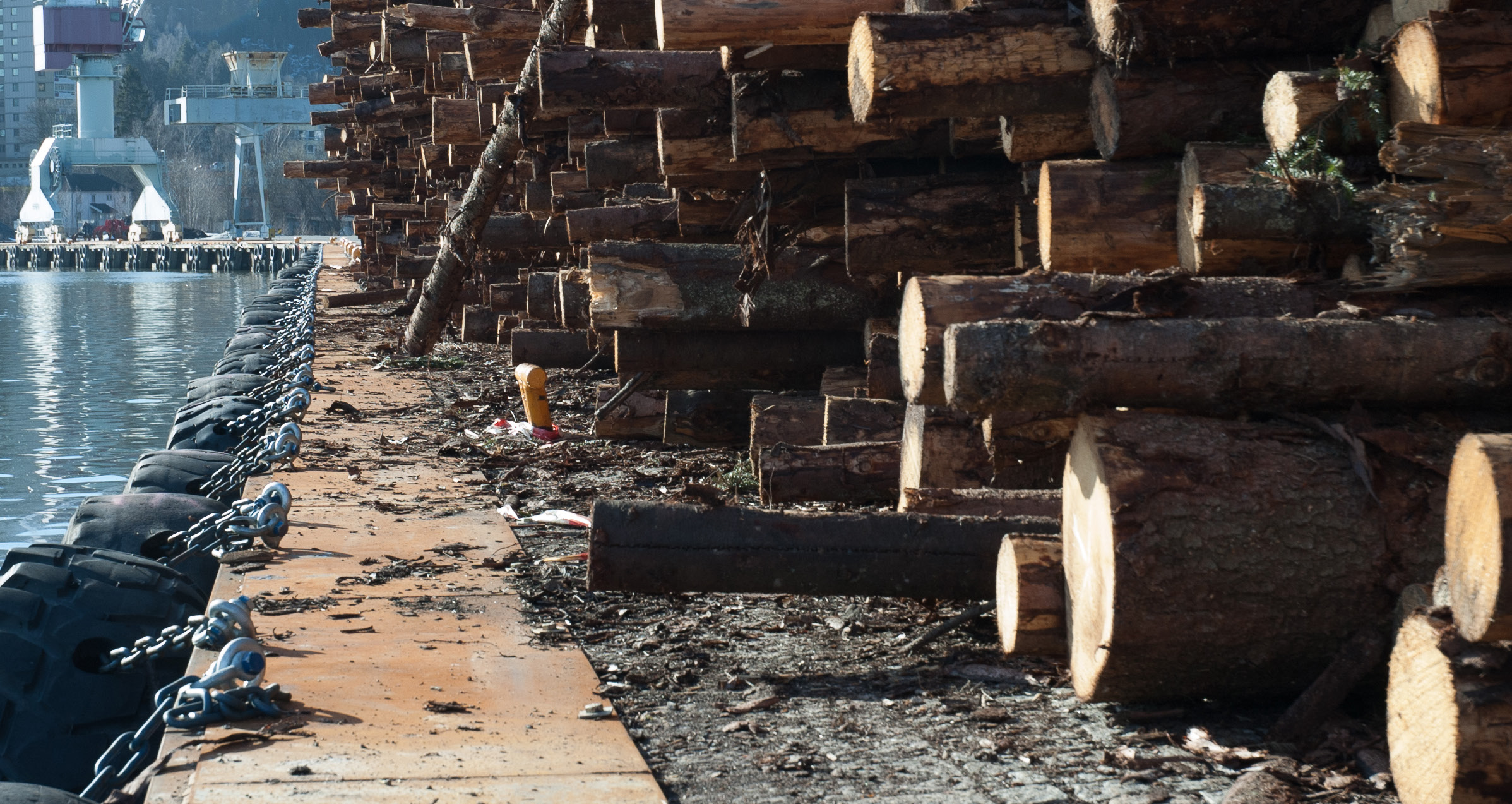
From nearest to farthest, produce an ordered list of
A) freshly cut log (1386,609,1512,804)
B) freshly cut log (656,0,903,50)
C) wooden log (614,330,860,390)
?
freshly cut log (1386,609,1512,804), freshly cut log (656,0,903,50), wooden log (614,330,860,390)

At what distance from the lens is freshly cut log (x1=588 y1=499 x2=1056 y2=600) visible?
4414 mm

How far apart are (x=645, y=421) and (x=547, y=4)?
10.3 ft

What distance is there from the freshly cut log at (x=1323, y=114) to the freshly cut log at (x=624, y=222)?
677cm

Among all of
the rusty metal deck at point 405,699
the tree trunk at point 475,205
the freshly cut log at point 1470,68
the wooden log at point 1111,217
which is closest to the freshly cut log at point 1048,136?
the wooden log at point 1111,217

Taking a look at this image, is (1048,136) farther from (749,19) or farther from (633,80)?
(633,80)

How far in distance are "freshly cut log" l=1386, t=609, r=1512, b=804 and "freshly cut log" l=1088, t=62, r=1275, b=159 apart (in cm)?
226

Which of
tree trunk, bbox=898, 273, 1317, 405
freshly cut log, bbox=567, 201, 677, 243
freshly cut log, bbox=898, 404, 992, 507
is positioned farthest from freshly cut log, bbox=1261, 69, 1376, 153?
freshly cut log, bbox=567, 201, 677, 243

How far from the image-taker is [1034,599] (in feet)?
13.7

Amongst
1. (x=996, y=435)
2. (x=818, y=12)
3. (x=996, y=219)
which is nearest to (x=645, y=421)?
(x=996, y=219)

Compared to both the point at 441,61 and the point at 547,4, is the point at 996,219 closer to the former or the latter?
the point at 547,4

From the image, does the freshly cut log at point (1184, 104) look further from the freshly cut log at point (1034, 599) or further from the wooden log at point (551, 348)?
the wooden log at point (551, 348)

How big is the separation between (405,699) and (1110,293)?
229 cm

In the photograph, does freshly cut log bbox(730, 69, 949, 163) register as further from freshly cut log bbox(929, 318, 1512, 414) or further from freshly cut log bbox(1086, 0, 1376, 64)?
freshly cut log bbox(929, 318, 1512, 414)

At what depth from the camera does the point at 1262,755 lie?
358 centimetres
